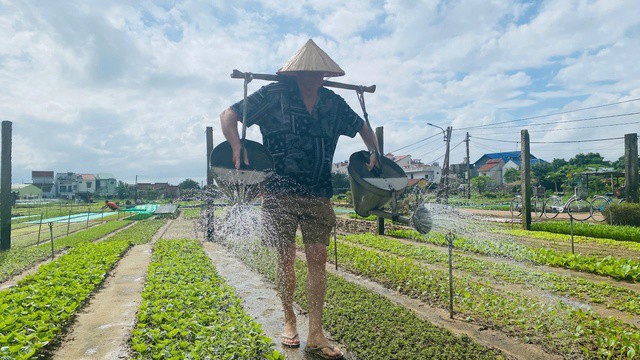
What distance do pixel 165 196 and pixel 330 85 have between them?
52513 mm

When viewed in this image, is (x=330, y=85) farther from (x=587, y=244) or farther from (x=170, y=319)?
(x=587, y=244)

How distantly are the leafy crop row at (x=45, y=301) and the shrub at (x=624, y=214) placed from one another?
46.3 ft

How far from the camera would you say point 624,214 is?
13.1 m

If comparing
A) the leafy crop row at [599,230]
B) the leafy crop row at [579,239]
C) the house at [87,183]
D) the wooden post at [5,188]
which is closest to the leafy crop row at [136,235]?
the wooden post at [5,188]

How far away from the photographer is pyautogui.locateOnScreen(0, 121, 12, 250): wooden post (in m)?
12.5

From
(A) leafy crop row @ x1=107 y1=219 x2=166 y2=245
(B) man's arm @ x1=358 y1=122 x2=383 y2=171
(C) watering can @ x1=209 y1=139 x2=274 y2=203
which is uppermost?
(B) man's arm @ x1=358 y1=122 x2=383 y2=171

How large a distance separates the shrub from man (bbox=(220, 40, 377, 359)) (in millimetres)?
13310

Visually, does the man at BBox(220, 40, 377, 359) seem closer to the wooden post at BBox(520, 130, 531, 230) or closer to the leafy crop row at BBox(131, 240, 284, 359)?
the leafy crop row at BBox(131, 240, 284, 359)

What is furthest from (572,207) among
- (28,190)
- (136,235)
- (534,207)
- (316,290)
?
(28,190)

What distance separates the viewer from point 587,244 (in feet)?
34.0

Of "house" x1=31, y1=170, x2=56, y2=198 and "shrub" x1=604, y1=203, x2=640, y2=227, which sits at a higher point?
"house" x1=31, y1=170, x2=56, y2=198

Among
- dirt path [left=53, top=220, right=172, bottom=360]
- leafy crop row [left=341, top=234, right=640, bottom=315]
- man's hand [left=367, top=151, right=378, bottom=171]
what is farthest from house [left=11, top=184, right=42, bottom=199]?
man's hand [left=367, top=151, right=378, bottom=171]

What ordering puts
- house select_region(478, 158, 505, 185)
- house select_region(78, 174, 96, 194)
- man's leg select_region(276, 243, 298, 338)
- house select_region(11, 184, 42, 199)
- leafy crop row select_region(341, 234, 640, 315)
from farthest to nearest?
1. house select_region(78, 174, 96, 194)
2. house select_region(11, 184, 42, 199)
3. house select_region(478, 158, 505, 185)
4. leafy crop row select_region(341, 234, 640, 315)
5. man's leg select_region(276, 243, 298, 338)

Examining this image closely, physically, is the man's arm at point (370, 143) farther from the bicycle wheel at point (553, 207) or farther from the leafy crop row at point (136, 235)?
the bicycle wheel at point (553, 207)
